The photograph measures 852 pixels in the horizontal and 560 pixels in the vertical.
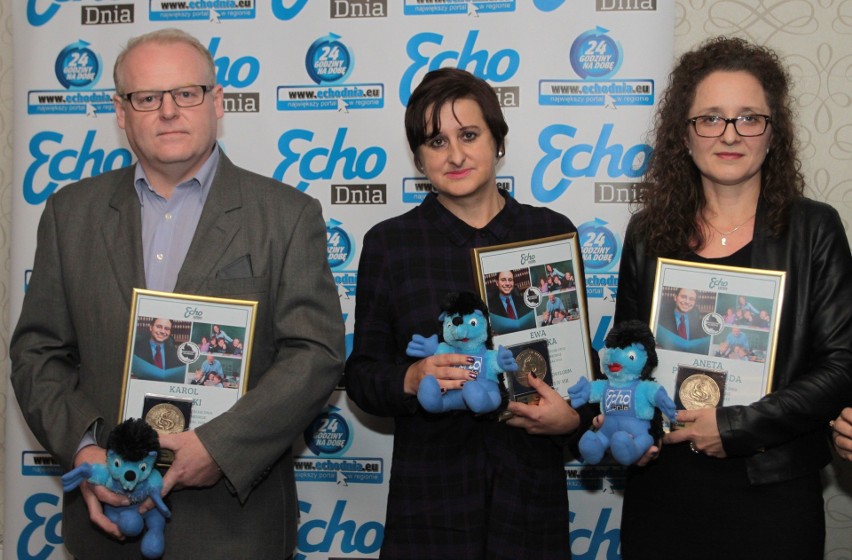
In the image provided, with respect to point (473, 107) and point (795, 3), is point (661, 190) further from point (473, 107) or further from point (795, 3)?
point (795, 3)

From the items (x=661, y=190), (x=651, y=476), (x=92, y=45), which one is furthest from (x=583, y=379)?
(x=92, y=45)

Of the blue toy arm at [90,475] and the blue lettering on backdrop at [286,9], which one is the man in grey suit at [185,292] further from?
the blue lettering on backdrop at [286,9]

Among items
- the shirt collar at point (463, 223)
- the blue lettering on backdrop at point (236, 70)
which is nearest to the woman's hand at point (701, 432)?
→ the shirt collar at point (463, 223)

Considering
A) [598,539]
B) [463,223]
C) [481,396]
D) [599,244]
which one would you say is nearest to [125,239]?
[463,223]

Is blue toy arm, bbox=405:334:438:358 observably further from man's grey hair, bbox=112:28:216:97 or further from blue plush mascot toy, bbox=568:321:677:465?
man's grey hair, bbox=112:28:216:97

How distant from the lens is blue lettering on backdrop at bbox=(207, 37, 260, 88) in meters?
3.11

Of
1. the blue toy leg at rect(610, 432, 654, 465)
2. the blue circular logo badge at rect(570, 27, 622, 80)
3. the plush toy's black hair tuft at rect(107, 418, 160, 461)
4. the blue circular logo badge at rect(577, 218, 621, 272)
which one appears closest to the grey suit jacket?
the plush toy's black hair tuft at rect(107, 418, 160, 461)

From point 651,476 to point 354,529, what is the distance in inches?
53.8

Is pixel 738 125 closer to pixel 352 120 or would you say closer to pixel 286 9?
pixel 352 120

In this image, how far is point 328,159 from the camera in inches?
122

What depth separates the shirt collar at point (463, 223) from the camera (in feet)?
7.16

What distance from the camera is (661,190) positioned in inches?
87.5

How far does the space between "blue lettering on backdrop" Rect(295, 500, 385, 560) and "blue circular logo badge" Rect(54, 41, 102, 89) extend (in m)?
1.82

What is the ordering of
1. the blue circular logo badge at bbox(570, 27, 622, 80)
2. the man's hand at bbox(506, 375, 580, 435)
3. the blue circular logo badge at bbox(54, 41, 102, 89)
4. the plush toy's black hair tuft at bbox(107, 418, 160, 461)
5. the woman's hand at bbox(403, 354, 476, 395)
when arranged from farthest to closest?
1. the blue circular logo badge at bbox(54, 41, 102, 89)
2. the blue circular logo badge at bbox(570, 27, 622, 80)
3. the man's hand at bbox(506, 375, 580, 435)
4. the woman's hand at bbox(403, 354, 476, 395)
5. the plush toy's black hair tuft at bbox(107, 418, 160, 461)
